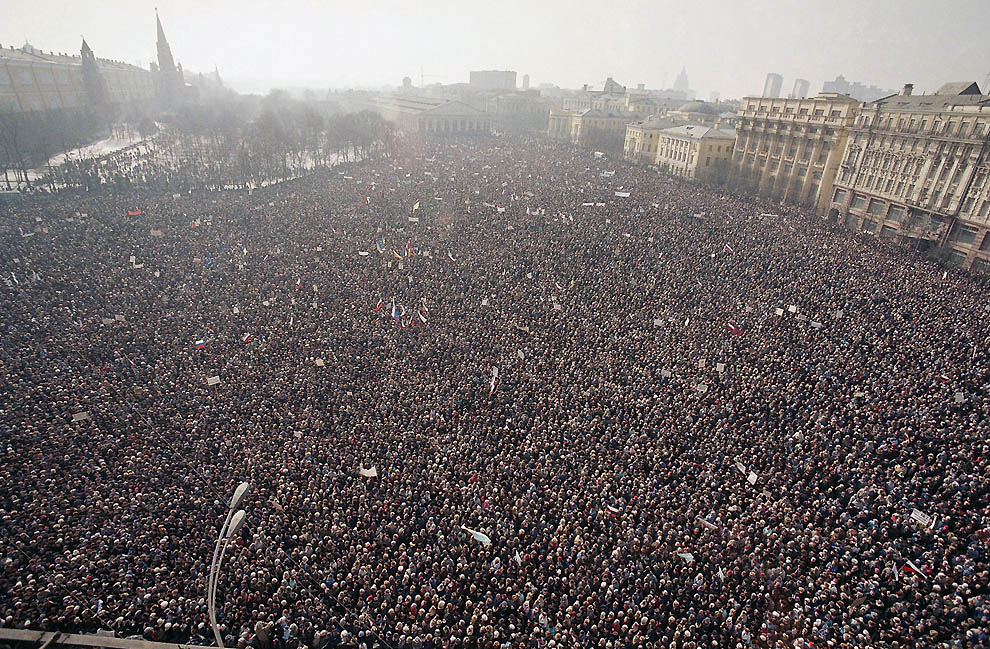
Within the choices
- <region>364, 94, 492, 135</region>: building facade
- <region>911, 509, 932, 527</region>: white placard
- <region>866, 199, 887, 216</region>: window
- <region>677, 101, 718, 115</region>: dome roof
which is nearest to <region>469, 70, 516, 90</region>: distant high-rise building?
<region>364, 94, 492, 135</region>: building facade

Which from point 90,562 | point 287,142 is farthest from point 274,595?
point 287,142

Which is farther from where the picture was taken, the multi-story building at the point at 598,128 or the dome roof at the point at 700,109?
the multi-story building at the point at 598,128

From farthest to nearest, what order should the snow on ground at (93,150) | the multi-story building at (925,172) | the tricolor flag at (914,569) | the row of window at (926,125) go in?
1. the snow on ground at (93,150)
2. the row of window at (926,125)
3. the multi-story building at (925,172)
4. the tricolor flag at (914,569)

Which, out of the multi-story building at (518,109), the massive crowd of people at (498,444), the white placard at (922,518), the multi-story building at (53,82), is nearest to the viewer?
the massive crowd of people at (498,444)

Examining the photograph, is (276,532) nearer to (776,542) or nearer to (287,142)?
(776,542)

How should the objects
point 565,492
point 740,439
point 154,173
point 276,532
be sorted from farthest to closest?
point 154,173, point 740,439, point 565,492, point 276,532

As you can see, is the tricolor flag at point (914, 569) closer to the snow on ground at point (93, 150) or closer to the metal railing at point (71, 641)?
the metal railing at point (71, 641)

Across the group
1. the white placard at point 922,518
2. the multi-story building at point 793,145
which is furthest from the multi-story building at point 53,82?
the white placard at point 922,518
